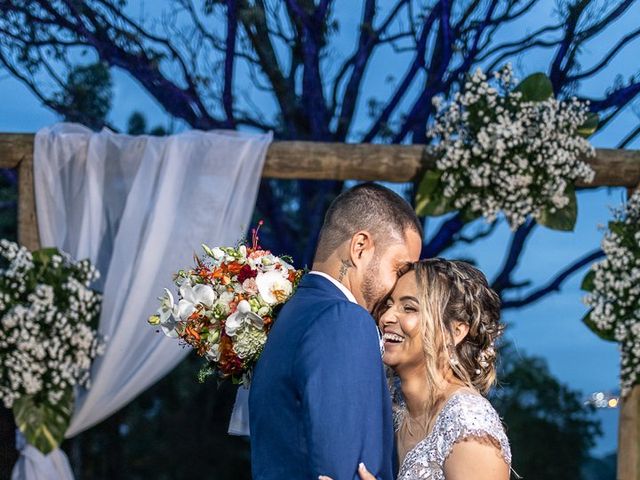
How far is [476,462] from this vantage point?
3.22 m

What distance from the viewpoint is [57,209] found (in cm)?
729

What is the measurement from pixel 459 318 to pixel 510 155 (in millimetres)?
3849

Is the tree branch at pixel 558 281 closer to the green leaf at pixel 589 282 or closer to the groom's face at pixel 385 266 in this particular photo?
the green leaf at pixel 589 282

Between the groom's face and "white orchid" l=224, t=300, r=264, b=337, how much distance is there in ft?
1.44

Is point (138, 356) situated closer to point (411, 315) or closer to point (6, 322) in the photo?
point (6, 322)

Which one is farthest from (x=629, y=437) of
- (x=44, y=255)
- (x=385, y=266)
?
(x=385, y=266)

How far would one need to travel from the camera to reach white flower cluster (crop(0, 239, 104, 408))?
686 centimetres

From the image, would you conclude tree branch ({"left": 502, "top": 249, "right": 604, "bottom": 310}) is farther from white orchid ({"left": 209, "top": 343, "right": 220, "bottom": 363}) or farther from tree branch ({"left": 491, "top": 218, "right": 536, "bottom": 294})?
white orchid ({"left": 209, "top": 343, "right": 220, "bottom": 363})

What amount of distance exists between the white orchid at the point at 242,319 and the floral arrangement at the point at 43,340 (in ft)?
12.3

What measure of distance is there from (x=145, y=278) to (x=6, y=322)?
3.29ft

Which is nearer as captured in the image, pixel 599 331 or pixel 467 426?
pixel 467 426

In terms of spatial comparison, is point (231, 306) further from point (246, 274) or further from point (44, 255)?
point (44, 255)

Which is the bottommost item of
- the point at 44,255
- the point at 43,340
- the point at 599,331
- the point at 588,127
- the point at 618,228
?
the point at 43,340

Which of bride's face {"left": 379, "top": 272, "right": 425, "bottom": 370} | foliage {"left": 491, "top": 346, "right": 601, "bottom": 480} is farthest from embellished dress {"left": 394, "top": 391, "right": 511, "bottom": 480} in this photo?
foliage {"left": 491, "top": 346, "right": 601, "bottom": 480}
